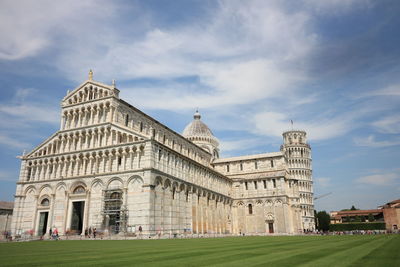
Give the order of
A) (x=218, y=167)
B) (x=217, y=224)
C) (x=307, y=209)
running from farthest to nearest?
(x=307, y=209) → (x=218, y=167) → (x=217, y=224)

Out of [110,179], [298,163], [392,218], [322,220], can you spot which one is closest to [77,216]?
[110,179]

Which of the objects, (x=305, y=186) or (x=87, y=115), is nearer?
(x=87, y=115)

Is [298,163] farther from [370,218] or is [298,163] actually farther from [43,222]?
[43,222]

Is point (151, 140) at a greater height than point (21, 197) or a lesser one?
greater

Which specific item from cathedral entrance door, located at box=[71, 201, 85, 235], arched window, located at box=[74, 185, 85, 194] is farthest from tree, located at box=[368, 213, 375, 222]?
arched window, located at box=[74, 185, 85, 194]

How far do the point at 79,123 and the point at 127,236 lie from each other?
18349mm

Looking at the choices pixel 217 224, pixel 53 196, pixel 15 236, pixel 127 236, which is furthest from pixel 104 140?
pixel 217 224

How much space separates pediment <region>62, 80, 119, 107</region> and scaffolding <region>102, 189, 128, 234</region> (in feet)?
43.7

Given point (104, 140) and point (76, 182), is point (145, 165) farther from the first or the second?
point (76, 182)

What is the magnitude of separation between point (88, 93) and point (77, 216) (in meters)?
17.2

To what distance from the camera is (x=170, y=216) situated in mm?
38812

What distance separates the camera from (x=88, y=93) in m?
43.1

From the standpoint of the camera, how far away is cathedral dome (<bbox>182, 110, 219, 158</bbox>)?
76062 mm

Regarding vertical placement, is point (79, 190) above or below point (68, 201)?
above
